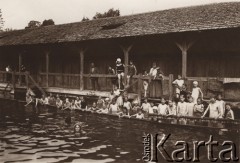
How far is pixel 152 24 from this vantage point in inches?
833

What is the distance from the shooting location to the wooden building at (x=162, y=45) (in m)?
18.6

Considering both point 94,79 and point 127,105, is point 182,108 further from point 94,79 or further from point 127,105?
point 94,79

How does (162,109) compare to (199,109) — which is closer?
(199,109)

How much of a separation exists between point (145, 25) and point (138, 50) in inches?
109

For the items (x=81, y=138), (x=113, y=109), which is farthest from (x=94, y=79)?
(x=81, y=138)

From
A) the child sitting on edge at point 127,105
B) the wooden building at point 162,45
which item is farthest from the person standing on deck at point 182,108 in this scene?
the child sitting on edge at point 127,105

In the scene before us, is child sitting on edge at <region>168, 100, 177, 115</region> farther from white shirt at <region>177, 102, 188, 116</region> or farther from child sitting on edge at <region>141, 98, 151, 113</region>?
child sitting on edge at <region>141, 98, 151, 113</region>

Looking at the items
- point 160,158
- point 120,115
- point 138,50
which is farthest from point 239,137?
point 138,50

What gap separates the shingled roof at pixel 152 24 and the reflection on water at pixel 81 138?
498 cm

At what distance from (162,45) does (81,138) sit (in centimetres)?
958

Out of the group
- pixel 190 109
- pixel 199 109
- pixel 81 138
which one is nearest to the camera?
pixel 81 138

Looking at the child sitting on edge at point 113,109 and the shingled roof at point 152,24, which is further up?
the shingled roof at point 152,24

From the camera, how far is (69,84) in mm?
28312

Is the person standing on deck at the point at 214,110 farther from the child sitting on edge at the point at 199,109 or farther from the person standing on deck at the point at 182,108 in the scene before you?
the person standing on deck at the point at 182,108
